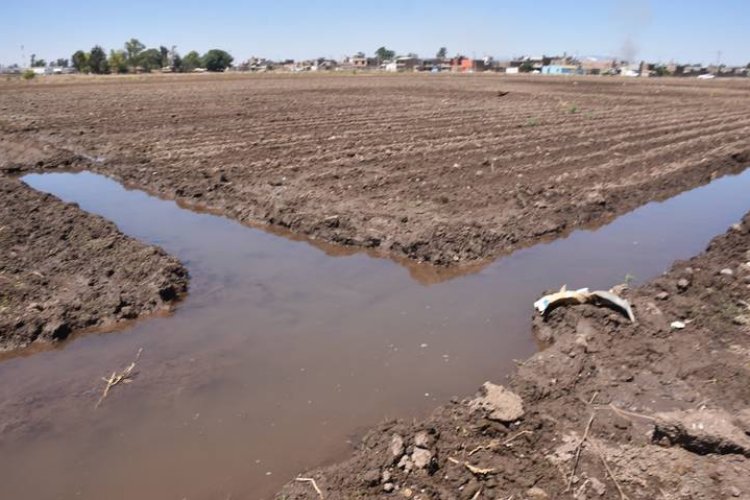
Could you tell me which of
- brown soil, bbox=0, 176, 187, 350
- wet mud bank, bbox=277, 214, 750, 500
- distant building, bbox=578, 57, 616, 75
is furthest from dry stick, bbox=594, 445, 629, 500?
distant building, bbox=578, 57, 616, 75

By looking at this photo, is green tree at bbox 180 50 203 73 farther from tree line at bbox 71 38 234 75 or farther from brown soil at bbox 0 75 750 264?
brown soil at bbox 0 75 750 264

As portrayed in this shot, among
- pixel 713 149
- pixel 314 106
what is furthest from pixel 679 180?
pixel 314 106

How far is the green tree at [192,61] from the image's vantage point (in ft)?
330

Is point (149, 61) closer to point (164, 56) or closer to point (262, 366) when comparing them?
point (164, 56)

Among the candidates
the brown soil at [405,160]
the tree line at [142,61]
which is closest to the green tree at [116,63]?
the tree line at [142,61]

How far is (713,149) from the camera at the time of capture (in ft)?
53.5

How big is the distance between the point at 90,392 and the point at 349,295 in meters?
3.07

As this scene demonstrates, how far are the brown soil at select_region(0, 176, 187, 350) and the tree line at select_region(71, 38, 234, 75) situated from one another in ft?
295

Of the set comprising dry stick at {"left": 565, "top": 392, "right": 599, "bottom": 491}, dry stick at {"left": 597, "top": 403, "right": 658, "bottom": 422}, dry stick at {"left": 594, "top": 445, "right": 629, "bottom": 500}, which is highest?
dry stick at {"left": 594, "top": 445, "right": 629, "bottom": 500}

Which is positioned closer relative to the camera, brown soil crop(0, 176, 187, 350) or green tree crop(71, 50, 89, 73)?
brown soil crop(0, 176, 187, 350)

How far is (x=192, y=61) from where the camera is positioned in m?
102

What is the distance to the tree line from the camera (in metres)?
85.4

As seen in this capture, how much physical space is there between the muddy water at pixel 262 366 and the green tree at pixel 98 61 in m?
90.7

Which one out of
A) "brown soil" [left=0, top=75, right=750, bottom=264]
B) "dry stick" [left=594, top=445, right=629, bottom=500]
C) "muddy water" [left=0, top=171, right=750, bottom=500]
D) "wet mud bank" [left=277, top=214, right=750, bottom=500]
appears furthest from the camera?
"brown soil" [left=0, top=75, right=750, bottom=264]
